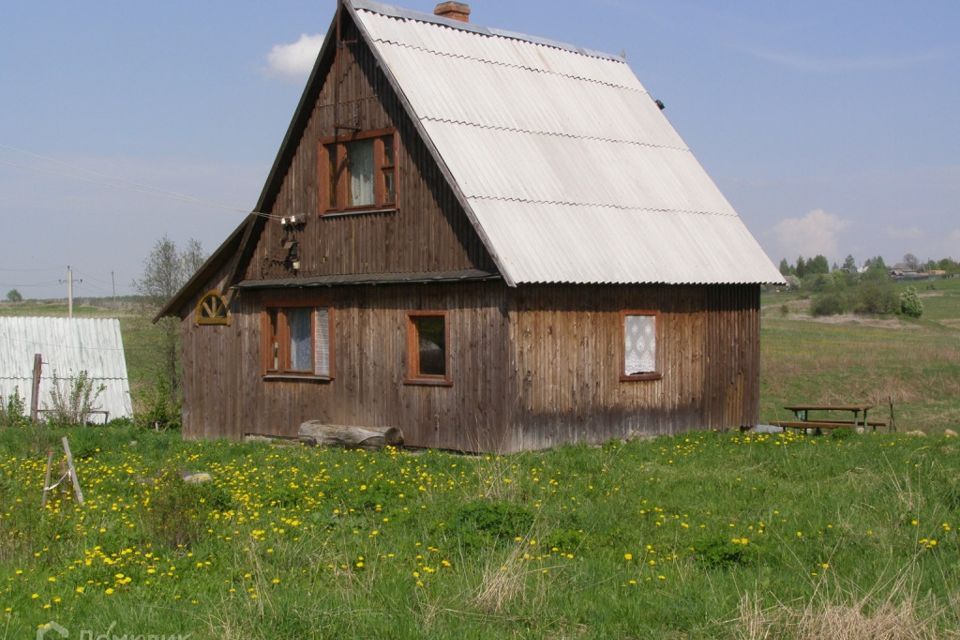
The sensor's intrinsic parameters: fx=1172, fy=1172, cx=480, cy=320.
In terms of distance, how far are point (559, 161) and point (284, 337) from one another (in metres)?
6.29

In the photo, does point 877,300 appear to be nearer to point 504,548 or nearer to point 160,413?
point 160,413

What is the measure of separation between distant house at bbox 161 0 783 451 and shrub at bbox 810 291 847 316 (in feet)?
197

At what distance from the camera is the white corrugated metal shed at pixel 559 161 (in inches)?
750

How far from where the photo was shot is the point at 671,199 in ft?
74.5

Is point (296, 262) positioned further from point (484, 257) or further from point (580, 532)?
point (580, 532)

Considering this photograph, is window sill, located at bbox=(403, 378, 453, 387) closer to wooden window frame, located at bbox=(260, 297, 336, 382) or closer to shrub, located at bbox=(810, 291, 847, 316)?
wooden window frame, located at bbox=(260, 297, 336, 382)

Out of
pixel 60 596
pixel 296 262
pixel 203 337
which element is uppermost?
pixel 296 262

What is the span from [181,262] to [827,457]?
25.6m

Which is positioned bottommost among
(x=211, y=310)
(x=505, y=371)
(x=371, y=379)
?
(x=371, y=379)

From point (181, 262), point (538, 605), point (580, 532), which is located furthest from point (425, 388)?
point (181, 262)

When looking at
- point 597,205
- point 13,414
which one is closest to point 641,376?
point 597,205

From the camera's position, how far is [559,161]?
2106cm

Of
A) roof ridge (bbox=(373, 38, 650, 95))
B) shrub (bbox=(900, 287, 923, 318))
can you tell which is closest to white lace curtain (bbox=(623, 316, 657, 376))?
roof ridge (bbox=(373, 38, 650, 95))
